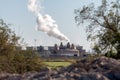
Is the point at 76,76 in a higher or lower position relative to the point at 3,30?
lower

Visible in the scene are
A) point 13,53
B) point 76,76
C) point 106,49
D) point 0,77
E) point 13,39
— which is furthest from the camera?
point 106,49

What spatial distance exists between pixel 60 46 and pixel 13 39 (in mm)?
84143

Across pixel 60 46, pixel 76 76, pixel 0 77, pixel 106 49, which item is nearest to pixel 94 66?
pixel 76 76

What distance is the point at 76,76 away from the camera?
432 cm

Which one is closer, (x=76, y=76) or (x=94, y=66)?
(x=76, y=76)

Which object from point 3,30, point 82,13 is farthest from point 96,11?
point 3,30

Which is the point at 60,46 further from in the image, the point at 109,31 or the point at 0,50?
the point at 0,50

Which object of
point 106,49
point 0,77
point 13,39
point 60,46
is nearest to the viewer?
point 0,77

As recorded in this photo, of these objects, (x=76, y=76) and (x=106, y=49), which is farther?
(x=106, y=49)

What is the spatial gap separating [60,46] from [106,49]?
7755 cm

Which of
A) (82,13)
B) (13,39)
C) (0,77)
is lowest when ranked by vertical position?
(0,77)

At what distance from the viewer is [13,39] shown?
88.2 feet

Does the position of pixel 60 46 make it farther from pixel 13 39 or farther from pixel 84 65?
pixel 84 65

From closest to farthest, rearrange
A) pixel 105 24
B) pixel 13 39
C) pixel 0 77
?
pixel 0 77, pixel 13 39, pixel 105 24
